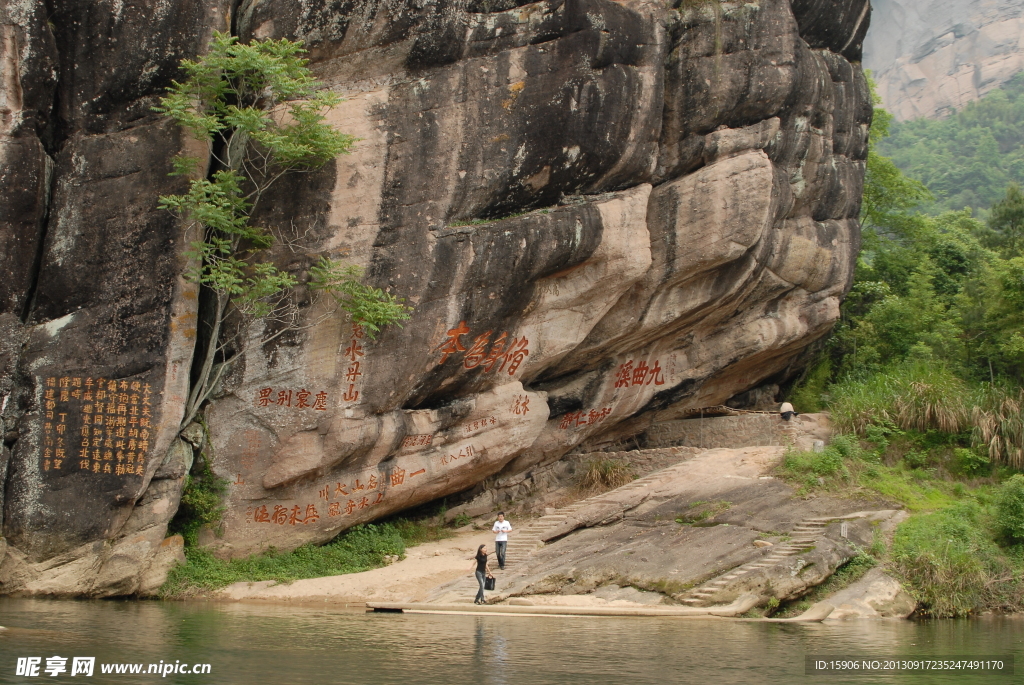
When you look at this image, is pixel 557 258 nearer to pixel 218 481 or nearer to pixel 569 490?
pixel 569 490

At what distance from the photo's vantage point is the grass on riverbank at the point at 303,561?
11.2 meters

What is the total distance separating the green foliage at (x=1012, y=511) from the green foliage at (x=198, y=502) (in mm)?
10541

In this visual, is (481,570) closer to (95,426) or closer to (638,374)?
(95,426)

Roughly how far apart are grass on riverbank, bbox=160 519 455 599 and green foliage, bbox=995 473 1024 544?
7965 millimetres

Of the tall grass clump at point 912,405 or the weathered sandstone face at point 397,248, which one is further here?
the tall grass clump at point 912,405

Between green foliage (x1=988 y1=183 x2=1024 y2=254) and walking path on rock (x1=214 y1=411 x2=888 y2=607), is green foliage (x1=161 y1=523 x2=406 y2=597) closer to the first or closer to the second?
walking path on rock (x1=214 y1=411 x2=888 y2=607)

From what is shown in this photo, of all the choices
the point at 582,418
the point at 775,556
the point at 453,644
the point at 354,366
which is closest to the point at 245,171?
the point at 354,366

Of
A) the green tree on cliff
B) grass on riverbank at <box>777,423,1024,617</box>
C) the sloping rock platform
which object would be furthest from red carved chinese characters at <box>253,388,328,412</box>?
grass on riverbank at <box>777,423,1024,617</box>

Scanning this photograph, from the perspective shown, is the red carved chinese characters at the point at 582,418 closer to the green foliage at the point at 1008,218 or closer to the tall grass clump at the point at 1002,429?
the tall grass clump at the point at 1002,429

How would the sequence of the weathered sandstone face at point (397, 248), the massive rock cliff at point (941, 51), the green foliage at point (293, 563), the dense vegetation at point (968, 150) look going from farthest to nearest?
the massive rock cliff at point (941, 51) < the dense vegetation at point (968, 150) < the green foliage at point (293, 563) < the weathered sandstone face at point (397, 248)

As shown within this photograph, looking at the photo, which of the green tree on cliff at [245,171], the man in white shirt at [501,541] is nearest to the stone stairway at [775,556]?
the man in white shirt at [501,541]

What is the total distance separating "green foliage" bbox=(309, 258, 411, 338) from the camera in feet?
38.6

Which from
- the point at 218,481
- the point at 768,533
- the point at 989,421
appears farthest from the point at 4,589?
the point at 989,421

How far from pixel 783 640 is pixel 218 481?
7503 mm
